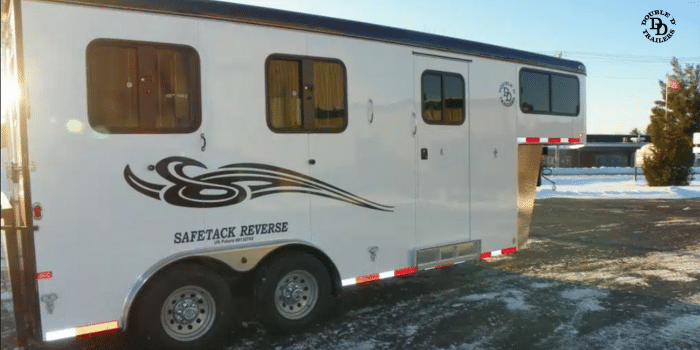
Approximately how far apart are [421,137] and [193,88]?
2866 mm

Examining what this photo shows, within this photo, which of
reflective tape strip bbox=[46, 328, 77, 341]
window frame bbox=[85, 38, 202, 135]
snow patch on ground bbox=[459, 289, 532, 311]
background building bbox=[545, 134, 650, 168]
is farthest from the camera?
background building bbox=[545, 134, 650, 168]

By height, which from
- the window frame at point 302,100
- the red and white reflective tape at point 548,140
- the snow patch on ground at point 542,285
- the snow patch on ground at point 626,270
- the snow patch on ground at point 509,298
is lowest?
the snow patch on ground at point 626,270

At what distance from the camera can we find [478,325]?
20.1 ft

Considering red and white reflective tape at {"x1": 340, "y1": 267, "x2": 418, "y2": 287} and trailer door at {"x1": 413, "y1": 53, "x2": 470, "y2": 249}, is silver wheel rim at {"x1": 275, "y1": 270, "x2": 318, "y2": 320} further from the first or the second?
trailer door at {"x1": 413, "y1": 53, "x2": 470, "y2": 249}

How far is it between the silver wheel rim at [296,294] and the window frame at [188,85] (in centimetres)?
183

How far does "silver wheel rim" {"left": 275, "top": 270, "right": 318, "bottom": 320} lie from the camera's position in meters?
5.79

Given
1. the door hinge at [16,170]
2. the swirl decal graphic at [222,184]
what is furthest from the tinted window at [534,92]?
the door hinge at [16,170]

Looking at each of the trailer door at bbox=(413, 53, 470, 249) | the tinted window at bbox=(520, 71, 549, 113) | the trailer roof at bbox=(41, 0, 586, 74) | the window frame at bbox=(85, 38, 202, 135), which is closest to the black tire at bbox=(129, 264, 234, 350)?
the window frame at bbox=(85, 38, 202, 135)

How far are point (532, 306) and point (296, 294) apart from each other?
9.69 feet

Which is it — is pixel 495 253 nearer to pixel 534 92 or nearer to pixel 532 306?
pixel 532 306

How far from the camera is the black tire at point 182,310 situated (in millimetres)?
5008

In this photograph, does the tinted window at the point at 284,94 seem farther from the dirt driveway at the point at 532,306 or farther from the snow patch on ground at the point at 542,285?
the snow patch on ground at the point at 542,285

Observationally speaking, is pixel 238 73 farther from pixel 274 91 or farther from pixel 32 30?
pixel 32 30

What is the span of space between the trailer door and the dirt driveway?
96 centimetres
